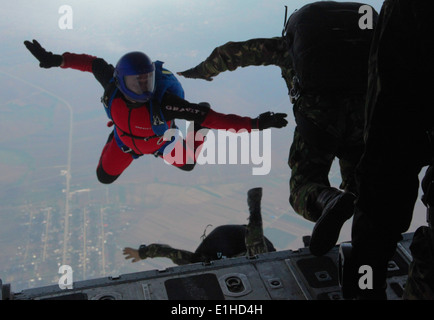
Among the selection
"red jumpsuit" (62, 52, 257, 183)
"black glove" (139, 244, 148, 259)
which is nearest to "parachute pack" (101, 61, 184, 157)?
"red jumpsuit" (62, 52, 257, 183)

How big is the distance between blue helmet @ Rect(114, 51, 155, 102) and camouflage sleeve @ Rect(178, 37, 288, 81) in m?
0.45

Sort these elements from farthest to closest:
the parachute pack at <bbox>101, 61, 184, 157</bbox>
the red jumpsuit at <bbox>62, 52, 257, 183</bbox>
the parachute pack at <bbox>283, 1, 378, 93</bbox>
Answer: the parachute pack at <bbox>101, 61, 184, 157</bbox> → the red jumpsuit at <bbox>62, 52, 257, 183</bbox> → the parachute pack at <bbox>283, 1, 378, 93</bbox>

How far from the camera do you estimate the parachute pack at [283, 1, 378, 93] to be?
2.83m

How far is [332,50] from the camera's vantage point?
2834 mm

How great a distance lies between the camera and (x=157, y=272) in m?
2.83

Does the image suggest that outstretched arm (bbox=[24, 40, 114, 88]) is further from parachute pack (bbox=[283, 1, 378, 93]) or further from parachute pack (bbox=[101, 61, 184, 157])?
parachute pack (bbox=[283, 1, 378, 93])

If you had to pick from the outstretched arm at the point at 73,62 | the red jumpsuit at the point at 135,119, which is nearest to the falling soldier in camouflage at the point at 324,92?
the red jumpsuit at the point at 135,119

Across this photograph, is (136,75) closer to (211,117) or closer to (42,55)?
(211,117)

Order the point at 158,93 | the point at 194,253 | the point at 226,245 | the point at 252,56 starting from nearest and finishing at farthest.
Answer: the point at 252,56, the point at 158,93, the point at 226,245, the point at 194,253

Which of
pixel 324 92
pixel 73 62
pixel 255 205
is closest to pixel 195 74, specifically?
pixel 73 62

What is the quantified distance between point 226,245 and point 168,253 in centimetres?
66

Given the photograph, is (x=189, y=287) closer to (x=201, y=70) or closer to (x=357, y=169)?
(x=357, y=169)

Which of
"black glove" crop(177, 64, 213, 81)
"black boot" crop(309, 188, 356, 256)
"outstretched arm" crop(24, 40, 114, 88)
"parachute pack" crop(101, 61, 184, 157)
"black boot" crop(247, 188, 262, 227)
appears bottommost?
"black boot" crop(247, 188, 262, 227)

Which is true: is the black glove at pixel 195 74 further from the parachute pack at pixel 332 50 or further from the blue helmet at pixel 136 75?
the parachute pack at pixel 332 50
